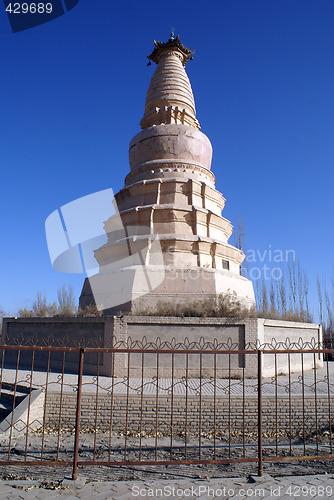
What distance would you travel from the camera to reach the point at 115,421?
684 centimetres

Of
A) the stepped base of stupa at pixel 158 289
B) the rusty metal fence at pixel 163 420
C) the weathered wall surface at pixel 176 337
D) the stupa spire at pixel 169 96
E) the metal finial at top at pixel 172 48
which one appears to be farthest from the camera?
the metal finial at top at pixel 172 48

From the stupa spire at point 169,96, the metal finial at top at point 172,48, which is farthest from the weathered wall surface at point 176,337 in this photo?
the metal finial at top at point 172,48

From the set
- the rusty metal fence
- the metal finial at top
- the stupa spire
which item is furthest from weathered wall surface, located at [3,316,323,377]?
the metal finial at top

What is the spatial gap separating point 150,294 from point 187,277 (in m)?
1.34

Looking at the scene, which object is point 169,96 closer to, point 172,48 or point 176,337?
point 172,48

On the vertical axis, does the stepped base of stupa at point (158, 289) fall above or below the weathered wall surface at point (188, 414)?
above

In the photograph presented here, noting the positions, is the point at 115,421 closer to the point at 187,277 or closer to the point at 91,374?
the point at 91,374

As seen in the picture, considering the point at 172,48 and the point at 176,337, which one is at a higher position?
the point at 172,48

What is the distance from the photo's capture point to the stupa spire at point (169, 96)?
16641mm

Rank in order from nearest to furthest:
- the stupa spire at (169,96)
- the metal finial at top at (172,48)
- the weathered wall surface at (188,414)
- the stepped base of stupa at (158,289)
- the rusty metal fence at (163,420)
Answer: the rusty metal fence at (163,420), the weathered wall surface at (188,414), the stepped base of stupa at (158,289), the stupa spire at (169,96), the metal finial at top at (172,48)

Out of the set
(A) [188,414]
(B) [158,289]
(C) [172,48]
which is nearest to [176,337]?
(B) [158,289]

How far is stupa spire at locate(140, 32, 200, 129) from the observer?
16.6m

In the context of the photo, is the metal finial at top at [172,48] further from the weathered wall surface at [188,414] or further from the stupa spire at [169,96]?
the weathered wall surface at [188,414]

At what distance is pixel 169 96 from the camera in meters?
16.9
